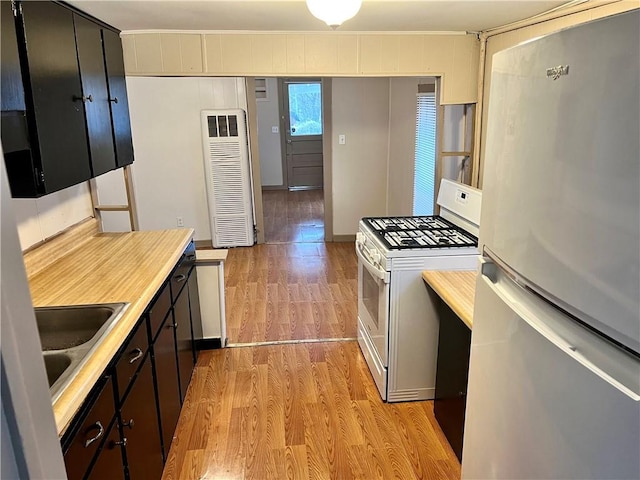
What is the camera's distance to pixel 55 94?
182 cm

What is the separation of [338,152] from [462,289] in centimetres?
358

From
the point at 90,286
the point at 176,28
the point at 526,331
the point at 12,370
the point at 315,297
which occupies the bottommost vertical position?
the point at 315,297

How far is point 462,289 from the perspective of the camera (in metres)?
2.12

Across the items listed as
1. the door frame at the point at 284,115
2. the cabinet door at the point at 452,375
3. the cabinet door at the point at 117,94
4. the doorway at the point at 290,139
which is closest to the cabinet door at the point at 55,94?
the cabinet door at the point at 117,94

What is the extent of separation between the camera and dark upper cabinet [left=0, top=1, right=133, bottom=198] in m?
1.61

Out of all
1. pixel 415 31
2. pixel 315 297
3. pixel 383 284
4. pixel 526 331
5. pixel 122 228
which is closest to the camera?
pixel 526 331

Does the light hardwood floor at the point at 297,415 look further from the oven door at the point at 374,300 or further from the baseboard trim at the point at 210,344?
the oven door at the point at 374,300

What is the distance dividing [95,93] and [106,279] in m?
0.89

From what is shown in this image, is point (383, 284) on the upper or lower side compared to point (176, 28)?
lower

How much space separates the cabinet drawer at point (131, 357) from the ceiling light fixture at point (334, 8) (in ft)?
4.42

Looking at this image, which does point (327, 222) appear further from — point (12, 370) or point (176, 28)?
point (12, 370)

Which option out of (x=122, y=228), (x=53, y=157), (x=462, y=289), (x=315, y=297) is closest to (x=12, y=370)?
(x=53, y=157)

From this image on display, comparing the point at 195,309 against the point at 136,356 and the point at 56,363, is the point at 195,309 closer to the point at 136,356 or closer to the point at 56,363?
the point at 136,356

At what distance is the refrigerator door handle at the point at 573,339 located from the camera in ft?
2.54
